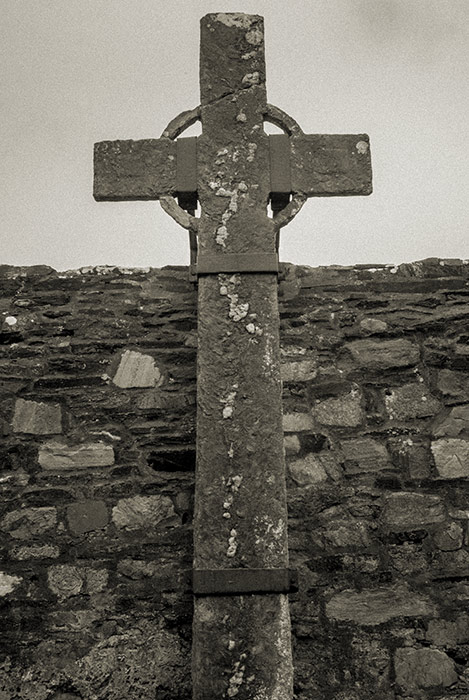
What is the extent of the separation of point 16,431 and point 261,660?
1867 millimetres

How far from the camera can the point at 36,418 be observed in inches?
146

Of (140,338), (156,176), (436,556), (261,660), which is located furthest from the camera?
(140,338)

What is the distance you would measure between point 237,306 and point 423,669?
1.98 m

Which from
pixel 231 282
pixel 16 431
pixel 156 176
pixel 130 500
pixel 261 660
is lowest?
pixel 261 660

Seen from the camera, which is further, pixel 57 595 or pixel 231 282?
pixel 57 595

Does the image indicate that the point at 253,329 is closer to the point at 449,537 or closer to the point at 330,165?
the point at 330,165

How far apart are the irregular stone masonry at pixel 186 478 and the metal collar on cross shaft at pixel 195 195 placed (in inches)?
30.3

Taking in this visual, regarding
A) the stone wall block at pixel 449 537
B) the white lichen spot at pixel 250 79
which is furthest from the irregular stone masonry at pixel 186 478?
the white lichen spot at pixel 250 79

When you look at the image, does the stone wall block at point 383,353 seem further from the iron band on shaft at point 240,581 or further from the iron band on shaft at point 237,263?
the iron band on shaft at point 240,581

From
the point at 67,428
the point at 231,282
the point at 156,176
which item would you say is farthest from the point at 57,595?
the point at 156,176

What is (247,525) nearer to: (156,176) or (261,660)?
(261,660)

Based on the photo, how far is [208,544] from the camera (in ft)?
8.77

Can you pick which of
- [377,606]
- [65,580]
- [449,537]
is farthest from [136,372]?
[449,537]

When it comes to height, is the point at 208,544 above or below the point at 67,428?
below
